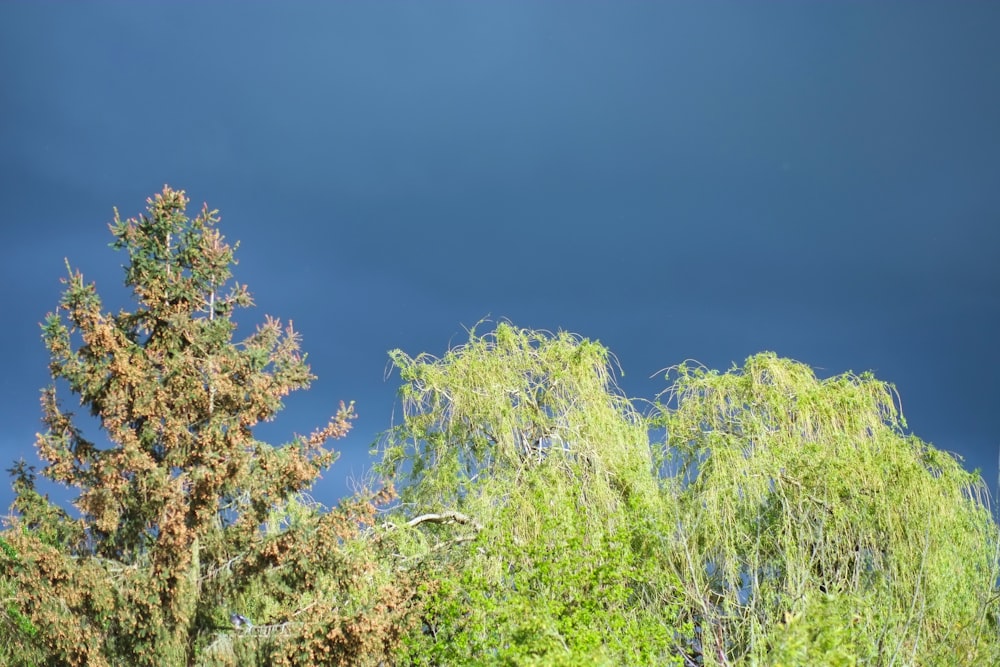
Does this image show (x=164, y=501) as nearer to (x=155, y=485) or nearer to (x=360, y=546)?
(x=155, y=485)

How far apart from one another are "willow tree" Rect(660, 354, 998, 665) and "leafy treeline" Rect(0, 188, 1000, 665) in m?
0.05

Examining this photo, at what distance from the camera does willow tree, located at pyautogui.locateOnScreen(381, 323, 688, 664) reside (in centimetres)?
946

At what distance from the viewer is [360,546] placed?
35.5 feet

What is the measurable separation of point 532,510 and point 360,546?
263 centimetres

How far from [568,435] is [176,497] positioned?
678 centimetres

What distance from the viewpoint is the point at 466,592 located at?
35.2ft

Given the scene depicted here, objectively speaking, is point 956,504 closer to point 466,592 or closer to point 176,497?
point 466,592

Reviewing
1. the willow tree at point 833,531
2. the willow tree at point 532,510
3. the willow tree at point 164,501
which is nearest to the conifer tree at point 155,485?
the willow tree at point 164,501

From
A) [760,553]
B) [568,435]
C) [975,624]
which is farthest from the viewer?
[568,435]

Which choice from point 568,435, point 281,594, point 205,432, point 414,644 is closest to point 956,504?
point 568,435

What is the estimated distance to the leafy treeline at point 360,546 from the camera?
941 centimetres

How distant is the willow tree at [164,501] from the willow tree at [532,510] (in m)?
1.99

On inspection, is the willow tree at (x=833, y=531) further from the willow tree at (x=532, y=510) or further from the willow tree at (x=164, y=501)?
the willow tree at (x=164, y=501)

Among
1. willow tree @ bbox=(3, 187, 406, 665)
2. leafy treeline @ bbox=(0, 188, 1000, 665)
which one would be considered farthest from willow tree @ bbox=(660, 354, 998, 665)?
willow tree @ bbox=(3, 187, 406, 665)
